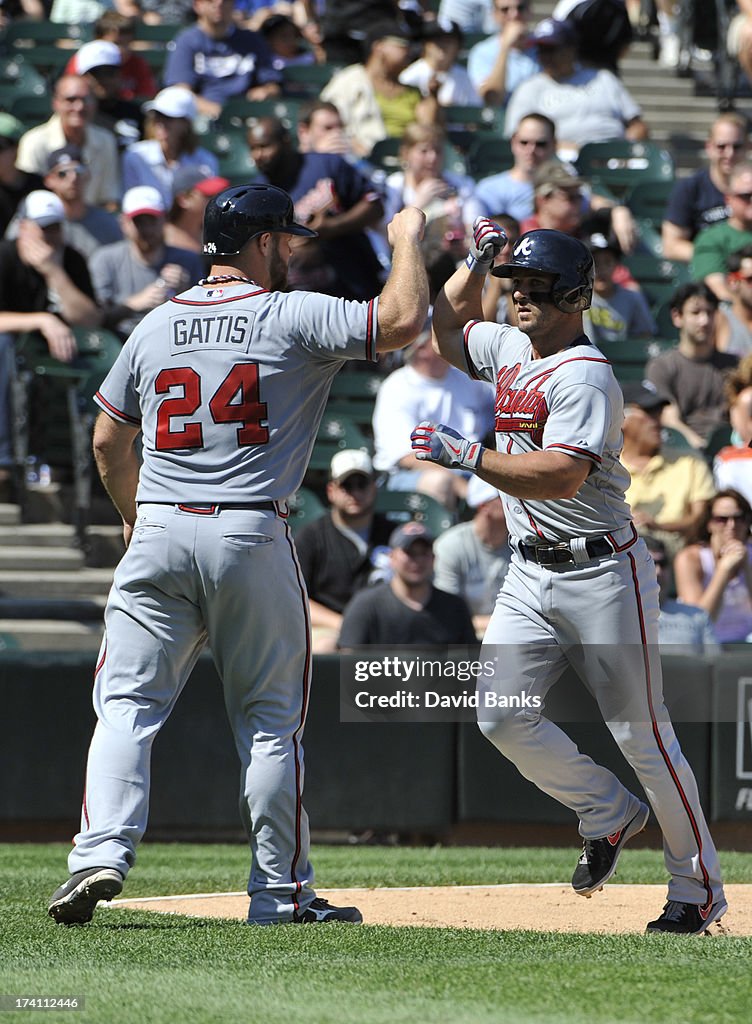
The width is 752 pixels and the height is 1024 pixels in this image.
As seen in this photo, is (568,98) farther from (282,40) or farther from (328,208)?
(328,208)

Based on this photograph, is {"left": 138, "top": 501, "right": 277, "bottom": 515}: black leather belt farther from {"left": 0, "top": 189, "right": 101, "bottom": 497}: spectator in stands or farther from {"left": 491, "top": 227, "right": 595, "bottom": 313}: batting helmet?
{"left": 0, "top": 189, "right": 101, "bottom": 497}: spectator in stands

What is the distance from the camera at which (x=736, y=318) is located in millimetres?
11234

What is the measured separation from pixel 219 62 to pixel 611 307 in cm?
402

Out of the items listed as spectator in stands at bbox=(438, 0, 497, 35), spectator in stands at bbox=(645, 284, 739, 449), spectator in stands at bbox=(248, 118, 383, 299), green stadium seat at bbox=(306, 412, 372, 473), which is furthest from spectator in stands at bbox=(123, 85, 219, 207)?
spectator in stands at bbox=(438, 0, 497, 35)

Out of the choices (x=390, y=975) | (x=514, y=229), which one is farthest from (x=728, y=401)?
(x=390, y=975)

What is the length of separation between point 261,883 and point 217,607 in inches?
32.3

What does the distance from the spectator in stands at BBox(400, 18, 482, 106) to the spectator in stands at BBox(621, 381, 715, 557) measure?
188 inches

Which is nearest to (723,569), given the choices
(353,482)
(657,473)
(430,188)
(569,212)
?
(657,473)

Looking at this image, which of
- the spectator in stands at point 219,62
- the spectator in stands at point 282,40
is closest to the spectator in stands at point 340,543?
the spectator in stands at point 219,62

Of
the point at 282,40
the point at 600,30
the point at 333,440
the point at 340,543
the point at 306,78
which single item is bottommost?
the point at 340,543

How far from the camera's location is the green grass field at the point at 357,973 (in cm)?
348

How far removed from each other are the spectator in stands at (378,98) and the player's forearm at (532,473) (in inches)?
332

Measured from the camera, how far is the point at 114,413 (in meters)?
4.89

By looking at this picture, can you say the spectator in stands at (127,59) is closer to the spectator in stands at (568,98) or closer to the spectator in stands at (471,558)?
the spectator in stands at (568,98)
